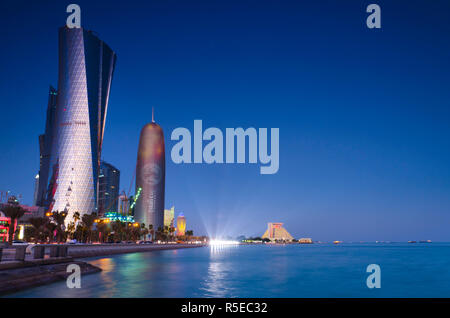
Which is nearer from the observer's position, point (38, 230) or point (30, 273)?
point (30, 273)

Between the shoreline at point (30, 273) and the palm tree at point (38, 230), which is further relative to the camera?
the palm tree at point (38, 230)

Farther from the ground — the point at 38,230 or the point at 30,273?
the point at 30,273

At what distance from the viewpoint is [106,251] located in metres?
98.2

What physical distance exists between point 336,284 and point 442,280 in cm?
2148

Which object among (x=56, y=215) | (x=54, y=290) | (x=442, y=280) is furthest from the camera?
(x=56, y=215)

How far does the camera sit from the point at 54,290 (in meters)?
32.0

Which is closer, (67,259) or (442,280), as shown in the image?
(67,259)

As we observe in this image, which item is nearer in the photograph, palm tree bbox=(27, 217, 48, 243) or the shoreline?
the shoreline
